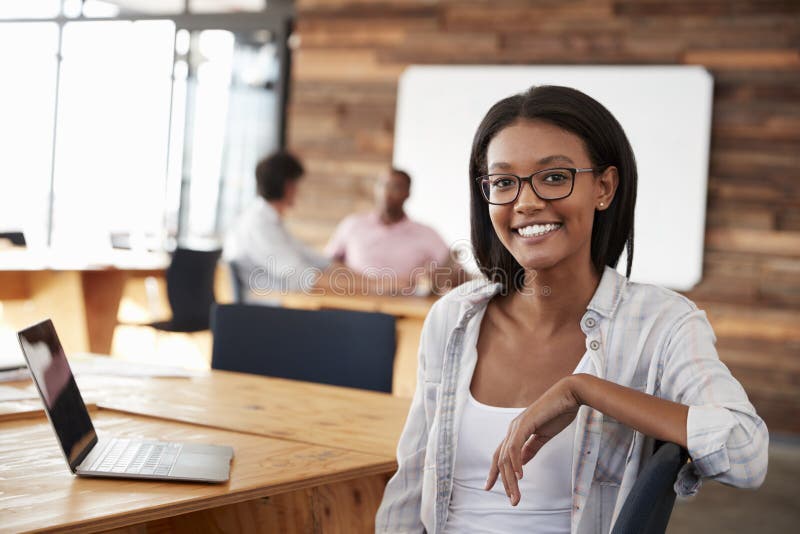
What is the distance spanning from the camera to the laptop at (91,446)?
1.25 m

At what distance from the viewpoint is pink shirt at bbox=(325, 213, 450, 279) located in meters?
4.80

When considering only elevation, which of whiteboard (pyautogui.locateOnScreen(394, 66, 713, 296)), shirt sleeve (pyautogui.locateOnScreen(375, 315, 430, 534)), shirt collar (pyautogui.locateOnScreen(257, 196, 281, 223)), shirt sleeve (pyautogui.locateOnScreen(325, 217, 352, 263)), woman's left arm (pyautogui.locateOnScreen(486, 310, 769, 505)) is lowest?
shirt sleeve (pyautogui.locateOnScreen(375, 315, 430, 534))

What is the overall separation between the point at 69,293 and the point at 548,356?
374 centimetres

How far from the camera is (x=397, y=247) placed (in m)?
4.84

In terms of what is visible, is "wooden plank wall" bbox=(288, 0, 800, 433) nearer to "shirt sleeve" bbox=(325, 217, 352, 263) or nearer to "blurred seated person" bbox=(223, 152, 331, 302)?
"shirt sleeve" bbox=(325, 217, 352, 263)

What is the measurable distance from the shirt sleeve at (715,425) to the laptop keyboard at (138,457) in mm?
749

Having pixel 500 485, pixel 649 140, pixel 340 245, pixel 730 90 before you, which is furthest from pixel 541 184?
pixel 730 90

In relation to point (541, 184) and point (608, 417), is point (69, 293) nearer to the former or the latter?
point (541, 184)

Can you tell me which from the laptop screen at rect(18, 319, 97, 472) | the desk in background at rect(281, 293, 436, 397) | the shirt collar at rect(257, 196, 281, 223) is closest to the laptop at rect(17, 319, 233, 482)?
the laptop screen at rect(18, 319, 97, 472)

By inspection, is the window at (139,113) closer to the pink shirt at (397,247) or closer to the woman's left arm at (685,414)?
the pink shirt at (397,247)

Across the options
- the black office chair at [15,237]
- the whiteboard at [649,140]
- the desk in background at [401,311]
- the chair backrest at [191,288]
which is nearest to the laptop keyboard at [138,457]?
the desk in background at [401,311]

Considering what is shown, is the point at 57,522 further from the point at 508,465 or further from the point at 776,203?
the point at 776,203

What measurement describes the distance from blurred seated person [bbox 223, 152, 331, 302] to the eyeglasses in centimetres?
266

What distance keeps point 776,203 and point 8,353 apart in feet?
14.4
